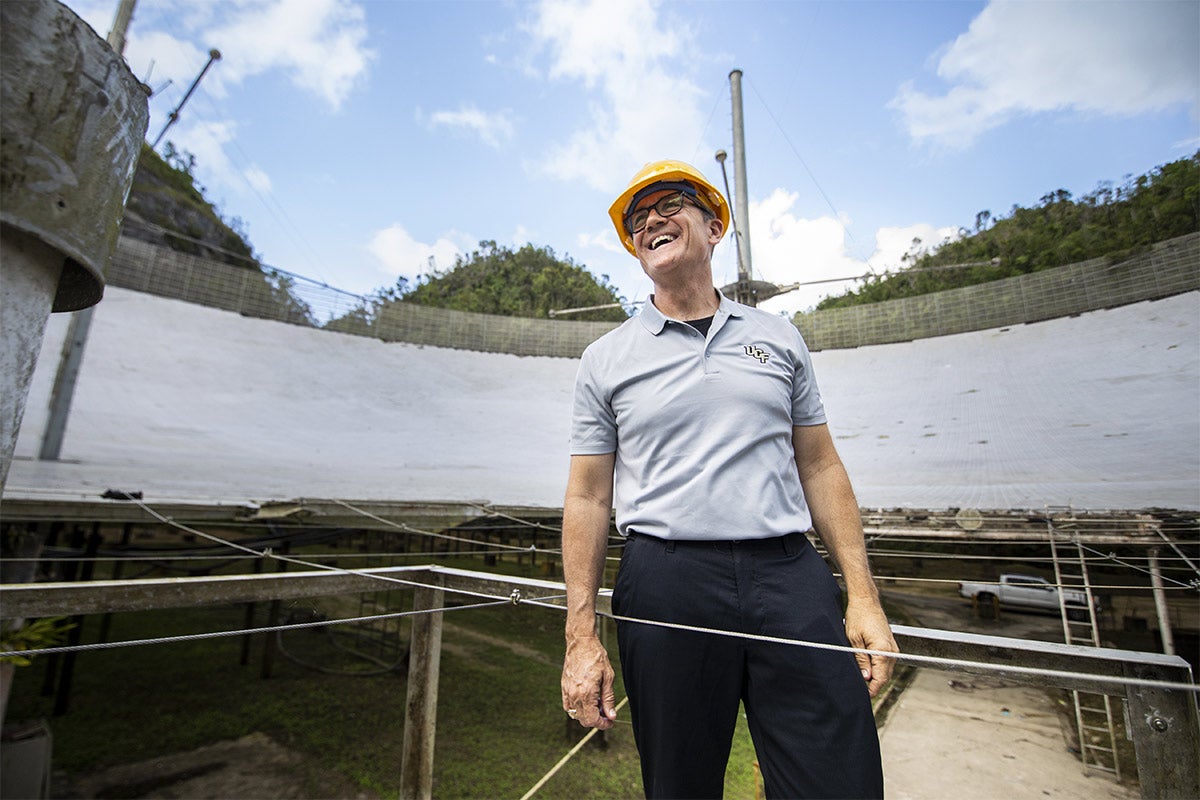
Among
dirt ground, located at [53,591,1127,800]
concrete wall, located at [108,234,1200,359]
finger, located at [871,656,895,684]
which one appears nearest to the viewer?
finger, located at [871,656,895,684]

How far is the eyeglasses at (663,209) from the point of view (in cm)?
101

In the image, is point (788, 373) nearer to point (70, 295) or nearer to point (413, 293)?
point (70, 295)

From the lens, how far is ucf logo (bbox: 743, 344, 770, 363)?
0.92 meters

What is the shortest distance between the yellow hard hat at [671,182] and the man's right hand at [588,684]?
740 millimetres

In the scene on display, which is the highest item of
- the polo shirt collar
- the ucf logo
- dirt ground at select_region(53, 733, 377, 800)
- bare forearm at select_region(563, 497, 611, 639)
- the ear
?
the ear

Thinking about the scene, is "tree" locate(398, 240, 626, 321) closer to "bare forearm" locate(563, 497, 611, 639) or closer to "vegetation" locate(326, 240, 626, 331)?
"vegetation" locate(326, 240, 626, 331)

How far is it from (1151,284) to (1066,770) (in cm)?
542

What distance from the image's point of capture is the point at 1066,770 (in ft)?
13.0

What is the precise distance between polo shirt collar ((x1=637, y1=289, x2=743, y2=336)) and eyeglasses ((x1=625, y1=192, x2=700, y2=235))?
160 mm

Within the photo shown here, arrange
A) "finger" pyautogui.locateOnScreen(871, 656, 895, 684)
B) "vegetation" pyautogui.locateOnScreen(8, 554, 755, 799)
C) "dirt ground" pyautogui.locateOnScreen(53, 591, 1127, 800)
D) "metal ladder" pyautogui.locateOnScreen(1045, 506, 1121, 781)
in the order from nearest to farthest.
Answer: "finger" pyautogui.locateOnScreen(871, 656, 895, 684)
"metal ladder" pyautogui.locateOnScreen(1045, 506, 1121, 781)
"dirt ground" pyautogui.locateOnScreen(53, 591, 1127, 800)
"vegetation" pyautogui.locateOnScreen(8, 554, 755, 799)

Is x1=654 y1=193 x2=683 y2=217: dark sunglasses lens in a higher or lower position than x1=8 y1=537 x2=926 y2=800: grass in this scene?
higher

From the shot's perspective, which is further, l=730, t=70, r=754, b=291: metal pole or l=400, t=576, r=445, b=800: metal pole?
l=730, t=70, r=754, b=291: metal pole

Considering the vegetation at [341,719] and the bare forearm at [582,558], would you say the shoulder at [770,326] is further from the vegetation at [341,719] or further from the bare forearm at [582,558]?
the vegetation at [341,719]

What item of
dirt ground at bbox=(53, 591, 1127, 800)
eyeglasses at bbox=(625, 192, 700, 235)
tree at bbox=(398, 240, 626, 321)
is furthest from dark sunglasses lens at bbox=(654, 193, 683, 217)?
tree at bbox=(398, 240, 626, 321)
